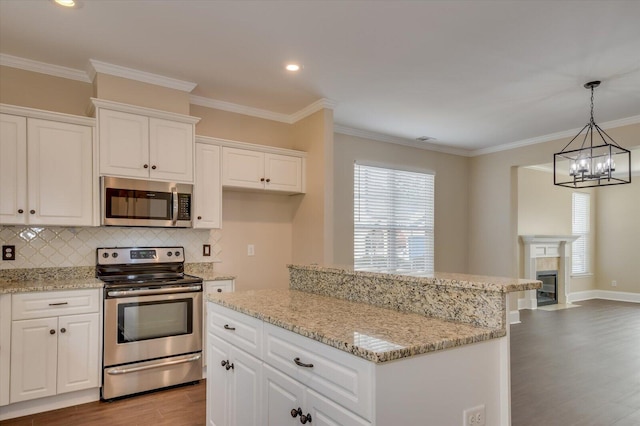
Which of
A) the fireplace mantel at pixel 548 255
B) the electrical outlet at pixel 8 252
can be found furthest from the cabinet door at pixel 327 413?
the fireplace mantel at pixel 548 255

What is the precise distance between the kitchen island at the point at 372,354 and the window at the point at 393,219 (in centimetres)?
321

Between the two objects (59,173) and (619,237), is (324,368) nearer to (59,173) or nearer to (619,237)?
(59,173)

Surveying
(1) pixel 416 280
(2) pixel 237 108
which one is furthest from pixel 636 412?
(2) pixel 237 108

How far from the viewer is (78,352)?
3.00m

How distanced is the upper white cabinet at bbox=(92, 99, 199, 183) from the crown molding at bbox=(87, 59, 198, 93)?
34 centimetres

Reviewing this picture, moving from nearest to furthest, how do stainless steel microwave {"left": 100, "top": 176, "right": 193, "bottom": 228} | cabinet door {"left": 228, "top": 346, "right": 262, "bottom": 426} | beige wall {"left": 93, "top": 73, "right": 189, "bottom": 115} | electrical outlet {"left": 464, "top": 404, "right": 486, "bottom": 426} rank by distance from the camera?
1. electrical outlet {"left": 464, "top": 404, "right": 486, "bottom": 426}
2. cabinet door {"left": 228, "top": 346, "right": 262, "bottom": 426}
3. stainless steel microwave {"left": 100, "top": 176, "right": 193, "bottom": 228}
4. beige wall {"left": 93, "top": 73, "right": 189, "bottom": 115}

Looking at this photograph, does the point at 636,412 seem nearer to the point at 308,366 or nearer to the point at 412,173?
the point at 308,366

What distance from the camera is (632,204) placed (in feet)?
28.1

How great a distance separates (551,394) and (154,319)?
3258 millimetres

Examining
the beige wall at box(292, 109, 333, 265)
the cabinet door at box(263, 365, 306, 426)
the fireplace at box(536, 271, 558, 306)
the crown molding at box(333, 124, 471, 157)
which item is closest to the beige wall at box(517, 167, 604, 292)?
the fireplace at box(536, 271, 558, 306)

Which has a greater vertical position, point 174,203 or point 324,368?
point 174,203

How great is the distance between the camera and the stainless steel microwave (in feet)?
10.7

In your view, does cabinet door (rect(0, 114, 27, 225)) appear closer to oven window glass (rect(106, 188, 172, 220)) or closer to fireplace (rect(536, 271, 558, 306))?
oven window glass (rect(106, 188, 172, 220))

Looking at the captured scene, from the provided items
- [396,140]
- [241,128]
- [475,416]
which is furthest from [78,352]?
[396,140]
